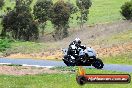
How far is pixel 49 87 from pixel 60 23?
4906cm

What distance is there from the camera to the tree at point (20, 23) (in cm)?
6812

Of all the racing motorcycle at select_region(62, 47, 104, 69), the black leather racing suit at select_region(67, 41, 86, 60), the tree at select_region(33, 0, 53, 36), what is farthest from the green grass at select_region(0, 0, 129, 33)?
the racing motorcycle at select_region(62, 47, 104, 69)

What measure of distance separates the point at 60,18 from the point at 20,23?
7.31 m

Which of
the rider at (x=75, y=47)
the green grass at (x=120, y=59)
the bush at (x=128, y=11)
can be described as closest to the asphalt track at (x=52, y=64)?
the rider at (x=75, y=47)

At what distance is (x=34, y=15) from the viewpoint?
7619 cm

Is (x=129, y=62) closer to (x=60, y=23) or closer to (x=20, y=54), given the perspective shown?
(x=20, y=54)

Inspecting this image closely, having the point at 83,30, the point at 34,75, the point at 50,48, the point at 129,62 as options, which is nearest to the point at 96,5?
the point at 83,30

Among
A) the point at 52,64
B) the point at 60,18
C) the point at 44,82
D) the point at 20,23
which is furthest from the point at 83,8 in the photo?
the point at 44,82

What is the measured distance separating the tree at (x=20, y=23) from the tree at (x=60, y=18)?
4.21m

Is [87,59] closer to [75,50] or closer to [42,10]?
[75,50]

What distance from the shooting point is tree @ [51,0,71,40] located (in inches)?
2835

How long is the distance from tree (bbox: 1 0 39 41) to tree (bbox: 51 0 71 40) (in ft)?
13.8

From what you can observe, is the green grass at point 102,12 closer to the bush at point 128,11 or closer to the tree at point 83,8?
the tree at point 83,8

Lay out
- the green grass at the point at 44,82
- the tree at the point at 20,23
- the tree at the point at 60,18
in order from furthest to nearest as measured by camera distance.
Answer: the tree at the point at 60,18 → the tree at the point at 20,23 → the green grass at the point at 44,82
